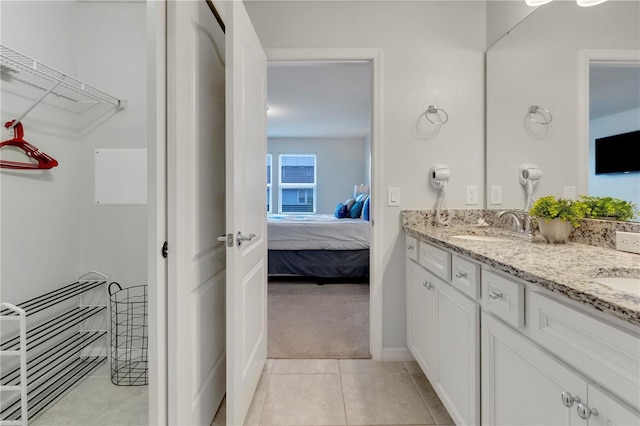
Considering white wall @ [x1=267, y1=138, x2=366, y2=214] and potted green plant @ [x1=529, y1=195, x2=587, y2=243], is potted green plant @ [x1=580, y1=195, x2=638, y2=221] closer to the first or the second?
potted green plant @ [x1=529, y1=195, x2=587, y2=243]

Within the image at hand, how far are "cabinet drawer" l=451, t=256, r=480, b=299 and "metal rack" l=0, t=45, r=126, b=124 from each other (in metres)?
2.07

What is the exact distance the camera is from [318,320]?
9.20 feet

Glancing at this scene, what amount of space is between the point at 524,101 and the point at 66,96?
2755mm

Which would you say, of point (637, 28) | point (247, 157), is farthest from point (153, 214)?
point (637, 28)

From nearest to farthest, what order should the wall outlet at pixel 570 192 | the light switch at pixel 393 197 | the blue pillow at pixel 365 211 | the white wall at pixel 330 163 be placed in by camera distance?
1. the wall outlet at pixel 570 192
2. the light switch at pixel 393 197
3. the blue pillow at pixel 365 211
4. the white wall at pixel 330 163

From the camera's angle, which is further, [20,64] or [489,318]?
[20,64]

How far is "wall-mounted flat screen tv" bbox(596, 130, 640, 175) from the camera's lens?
118 centimetres

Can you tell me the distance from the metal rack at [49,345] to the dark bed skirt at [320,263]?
6.81 ft

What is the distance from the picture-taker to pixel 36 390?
176 centimetres

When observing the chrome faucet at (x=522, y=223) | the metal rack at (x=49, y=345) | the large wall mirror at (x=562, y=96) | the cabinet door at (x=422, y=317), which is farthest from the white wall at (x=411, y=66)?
the metal rack at (x=49, y=345)

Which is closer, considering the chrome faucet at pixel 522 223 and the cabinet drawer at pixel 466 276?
the cabinet drawer at pixel 466 276

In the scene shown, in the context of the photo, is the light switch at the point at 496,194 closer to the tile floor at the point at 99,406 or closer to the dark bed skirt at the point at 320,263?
the dark bed skirt at the point at 320,263

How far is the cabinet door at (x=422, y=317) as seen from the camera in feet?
5.28

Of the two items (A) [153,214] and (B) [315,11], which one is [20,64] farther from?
(B) [315,11]
